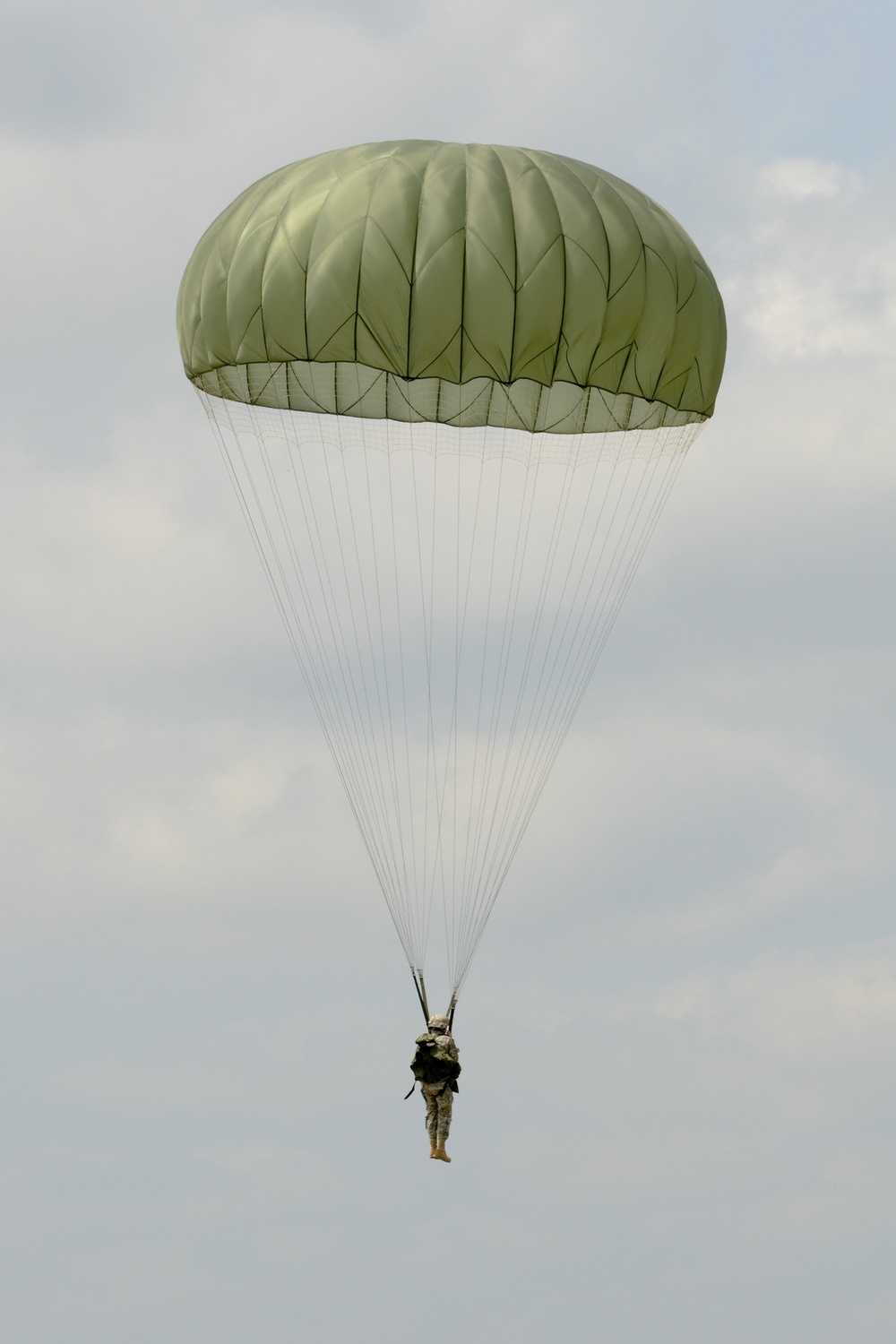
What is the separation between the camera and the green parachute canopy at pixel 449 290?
118 feet

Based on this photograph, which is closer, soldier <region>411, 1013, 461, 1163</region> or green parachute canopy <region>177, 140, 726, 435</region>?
green parachute canopy <region>177, 140, 726, 435</region>

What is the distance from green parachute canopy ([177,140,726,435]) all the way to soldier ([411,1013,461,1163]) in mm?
6896

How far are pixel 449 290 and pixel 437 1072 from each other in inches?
336

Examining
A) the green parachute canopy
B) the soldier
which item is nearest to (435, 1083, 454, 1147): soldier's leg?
the soldier

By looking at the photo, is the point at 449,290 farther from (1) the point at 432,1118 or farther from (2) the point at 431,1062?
(1) the point at 432,1118

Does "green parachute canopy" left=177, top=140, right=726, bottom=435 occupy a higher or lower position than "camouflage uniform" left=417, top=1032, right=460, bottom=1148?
higher

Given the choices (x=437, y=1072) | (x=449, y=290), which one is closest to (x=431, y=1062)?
(x=437, y=1072)

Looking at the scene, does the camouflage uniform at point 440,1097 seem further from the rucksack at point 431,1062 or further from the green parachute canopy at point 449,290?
the green parachute canopy at point 449,290

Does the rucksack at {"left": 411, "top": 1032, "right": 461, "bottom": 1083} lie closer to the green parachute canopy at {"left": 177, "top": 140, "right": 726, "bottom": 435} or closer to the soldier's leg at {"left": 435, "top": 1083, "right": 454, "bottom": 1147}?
the soldier's leg at {"left": 435, "top": 1083, "right": 454, "bottom": 1147}

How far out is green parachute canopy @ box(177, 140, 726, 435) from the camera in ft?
118

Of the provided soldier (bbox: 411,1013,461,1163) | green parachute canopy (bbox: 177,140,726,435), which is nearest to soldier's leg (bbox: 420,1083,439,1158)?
soldier (bbox: 411,1013,461,1163)

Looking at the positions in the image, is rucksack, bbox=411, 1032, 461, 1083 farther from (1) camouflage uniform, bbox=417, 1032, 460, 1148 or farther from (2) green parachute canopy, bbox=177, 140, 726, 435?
(2) green parachute canopy, bbox=177, 140, 726, 435

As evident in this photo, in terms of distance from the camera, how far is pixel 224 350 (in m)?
37.3

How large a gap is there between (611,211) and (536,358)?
1949 millimetres
